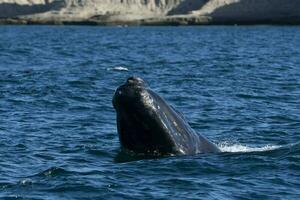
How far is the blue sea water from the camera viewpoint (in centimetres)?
1656

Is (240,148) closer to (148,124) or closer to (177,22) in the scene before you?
(148,124)

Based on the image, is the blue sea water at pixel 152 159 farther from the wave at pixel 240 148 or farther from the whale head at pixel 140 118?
the whale head at pixel 140 118

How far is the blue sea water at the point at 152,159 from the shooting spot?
16562mm

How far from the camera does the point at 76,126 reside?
24.7m

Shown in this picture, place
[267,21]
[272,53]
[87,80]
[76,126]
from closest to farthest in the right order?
1. [76,126]
2. [87,80]
3. [272,53]
4. [267,21]

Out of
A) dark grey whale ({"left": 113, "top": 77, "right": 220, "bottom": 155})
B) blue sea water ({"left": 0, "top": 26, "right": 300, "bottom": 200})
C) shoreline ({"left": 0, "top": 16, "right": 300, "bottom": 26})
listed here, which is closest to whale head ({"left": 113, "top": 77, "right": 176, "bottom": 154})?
dark grey whale ({"left": 113, "top": 77, "right": 220, "bottom": 155})

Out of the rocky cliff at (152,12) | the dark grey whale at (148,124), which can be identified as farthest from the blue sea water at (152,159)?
the rocky cliff at (152,12)

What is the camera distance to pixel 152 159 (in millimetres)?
17938

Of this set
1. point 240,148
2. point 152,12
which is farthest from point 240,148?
point 152,12

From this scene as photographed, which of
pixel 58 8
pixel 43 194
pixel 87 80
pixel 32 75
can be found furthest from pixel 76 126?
pixel 58 8

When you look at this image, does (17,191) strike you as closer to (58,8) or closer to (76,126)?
(76,126)

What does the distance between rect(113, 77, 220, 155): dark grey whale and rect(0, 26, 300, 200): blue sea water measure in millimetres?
258

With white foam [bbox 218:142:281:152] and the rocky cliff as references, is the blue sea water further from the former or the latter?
the rocky cliff

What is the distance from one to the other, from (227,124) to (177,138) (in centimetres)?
779
